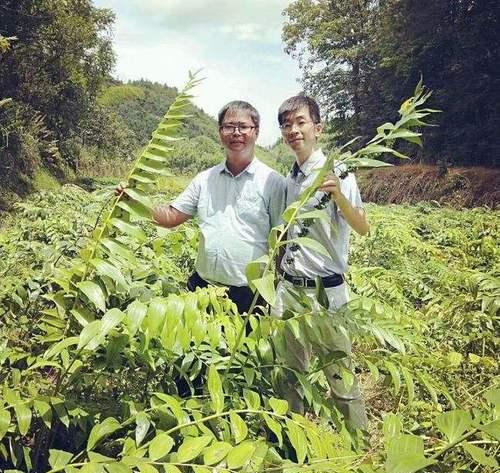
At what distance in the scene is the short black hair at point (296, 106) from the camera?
2730 mm

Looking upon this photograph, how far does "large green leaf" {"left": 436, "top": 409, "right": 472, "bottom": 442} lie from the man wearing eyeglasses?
5.55 feet

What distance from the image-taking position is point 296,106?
2729mm

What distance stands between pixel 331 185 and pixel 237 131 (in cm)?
87

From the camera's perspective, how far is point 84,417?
6.25ft

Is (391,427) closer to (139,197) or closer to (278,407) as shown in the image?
(278,407)

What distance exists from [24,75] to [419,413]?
2173cm

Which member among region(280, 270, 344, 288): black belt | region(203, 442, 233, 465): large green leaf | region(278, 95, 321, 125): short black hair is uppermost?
region(278, 95, 321, 125): short black hair

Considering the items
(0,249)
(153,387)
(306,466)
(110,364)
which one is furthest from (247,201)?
(0,249)

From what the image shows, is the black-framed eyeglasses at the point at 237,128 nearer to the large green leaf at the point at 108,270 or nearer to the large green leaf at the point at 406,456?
the large green leaf at the point at 108,270

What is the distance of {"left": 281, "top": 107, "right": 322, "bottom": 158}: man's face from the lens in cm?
273

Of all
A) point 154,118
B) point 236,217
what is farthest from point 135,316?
point 154,118

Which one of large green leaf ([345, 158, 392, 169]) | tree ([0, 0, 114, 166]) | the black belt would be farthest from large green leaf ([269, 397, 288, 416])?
tree ([0, 0, 114, 166])

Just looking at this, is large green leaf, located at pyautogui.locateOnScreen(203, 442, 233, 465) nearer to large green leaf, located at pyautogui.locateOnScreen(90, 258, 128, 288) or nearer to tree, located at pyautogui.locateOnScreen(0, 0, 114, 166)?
large green leaf, located at pyautogui.locateOnScreen(90, 258, 128, 288)

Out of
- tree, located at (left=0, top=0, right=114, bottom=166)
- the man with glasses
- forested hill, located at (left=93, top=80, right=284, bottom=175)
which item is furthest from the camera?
forested hill, located at (left=93, top=80, right=284, bottom=175)
